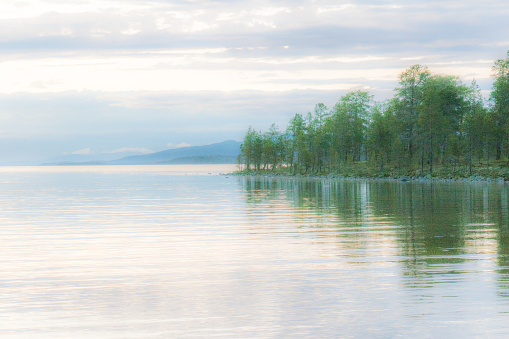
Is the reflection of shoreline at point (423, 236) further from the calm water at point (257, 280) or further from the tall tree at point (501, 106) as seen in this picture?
the tall tree at point (501, 106)

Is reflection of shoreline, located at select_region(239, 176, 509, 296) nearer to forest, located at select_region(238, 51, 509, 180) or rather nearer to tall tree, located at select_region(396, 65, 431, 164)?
forest, located at select_region(238, 51, 509, 180)

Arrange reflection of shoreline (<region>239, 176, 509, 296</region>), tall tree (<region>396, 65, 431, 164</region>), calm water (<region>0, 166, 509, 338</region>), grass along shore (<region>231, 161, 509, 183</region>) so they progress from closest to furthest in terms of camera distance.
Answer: calm water (<region>0, 166, 509, 338</region>)
reflection of shoreline (<region>239, 176, 509, 296</region>)
grass along shore (<region>231, 161, 509, 183</region>)
tall tree (<region>396, 65, 431, 164</region>)

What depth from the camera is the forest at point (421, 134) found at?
3824 inches

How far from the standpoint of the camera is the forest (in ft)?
319

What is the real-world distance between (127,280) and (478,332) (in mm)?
8010

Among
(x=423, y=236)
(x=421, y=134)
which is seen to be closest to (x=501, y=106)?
(x=421, y=134)

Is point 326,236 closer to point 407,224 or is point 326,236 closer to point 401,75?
point 407,224

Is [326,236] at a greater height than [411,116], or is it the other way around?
[411,116]

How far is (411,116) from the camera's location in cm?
11350

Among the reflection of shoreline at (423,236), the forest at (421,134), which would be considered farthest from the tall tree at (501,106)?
the reflection of shoreline at (423,236)

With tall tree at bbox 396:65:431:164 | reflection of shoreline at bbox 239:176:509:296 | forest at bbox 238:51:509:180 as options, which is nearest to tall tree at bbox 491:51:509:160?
forest at bbox 238:51:509:180

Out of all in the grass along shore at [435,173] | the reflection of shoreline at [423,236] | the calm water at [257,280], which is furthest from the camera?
the grass along shore at [435,173]

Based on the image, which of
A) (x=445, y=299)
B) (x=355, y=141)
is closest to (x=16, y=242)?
(x=445, y=299)

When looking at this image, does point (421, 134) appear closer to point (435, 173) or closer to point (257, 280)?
point (435, 173)
